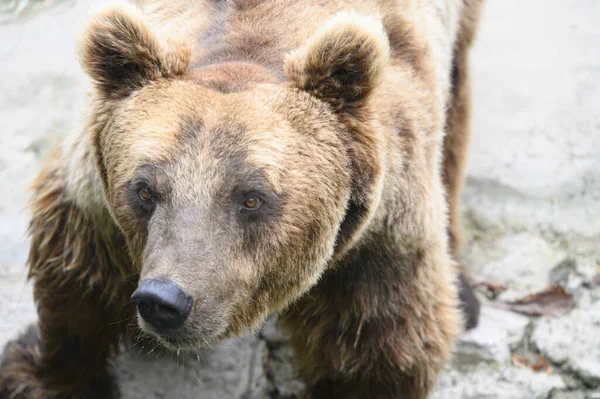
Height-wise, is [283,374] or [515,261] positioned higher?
[283,374]

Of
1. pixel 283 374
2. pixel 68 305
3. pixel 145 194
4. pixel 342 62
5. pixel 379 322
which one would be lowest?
pixel 283 374

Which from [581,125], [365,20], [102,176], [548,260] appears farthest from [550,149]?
[102,176]

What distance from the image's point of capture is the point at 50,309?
4.92 m

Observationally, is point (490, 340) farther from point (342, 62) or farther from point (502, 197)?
point (342, 62)

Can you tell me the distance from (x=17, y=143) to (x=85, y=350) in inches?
98.2

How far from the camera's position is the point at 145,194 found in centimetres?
369

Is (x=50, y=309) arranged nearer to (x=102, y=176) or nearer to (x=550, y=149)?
(x=102, y=176)

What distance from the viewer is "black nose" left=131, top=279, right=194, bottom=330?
10.9 feet

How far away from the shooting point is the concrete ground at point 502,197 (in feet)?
18.4

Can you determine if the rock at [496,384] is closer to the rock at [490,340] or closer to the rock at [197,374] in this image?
the rock at [490,340]

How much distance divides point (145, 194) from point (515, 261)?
3419mm

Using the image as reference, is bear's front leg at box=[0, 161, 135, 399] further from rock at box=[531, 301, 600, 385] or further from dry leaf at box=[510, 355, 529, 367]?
rock at box=[531, 301, 600, 385]

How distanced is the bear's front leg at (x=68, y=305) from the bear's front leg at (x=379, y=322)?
95 cm

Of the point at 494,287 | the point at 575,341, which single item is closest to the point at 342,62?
the point at 575,341
